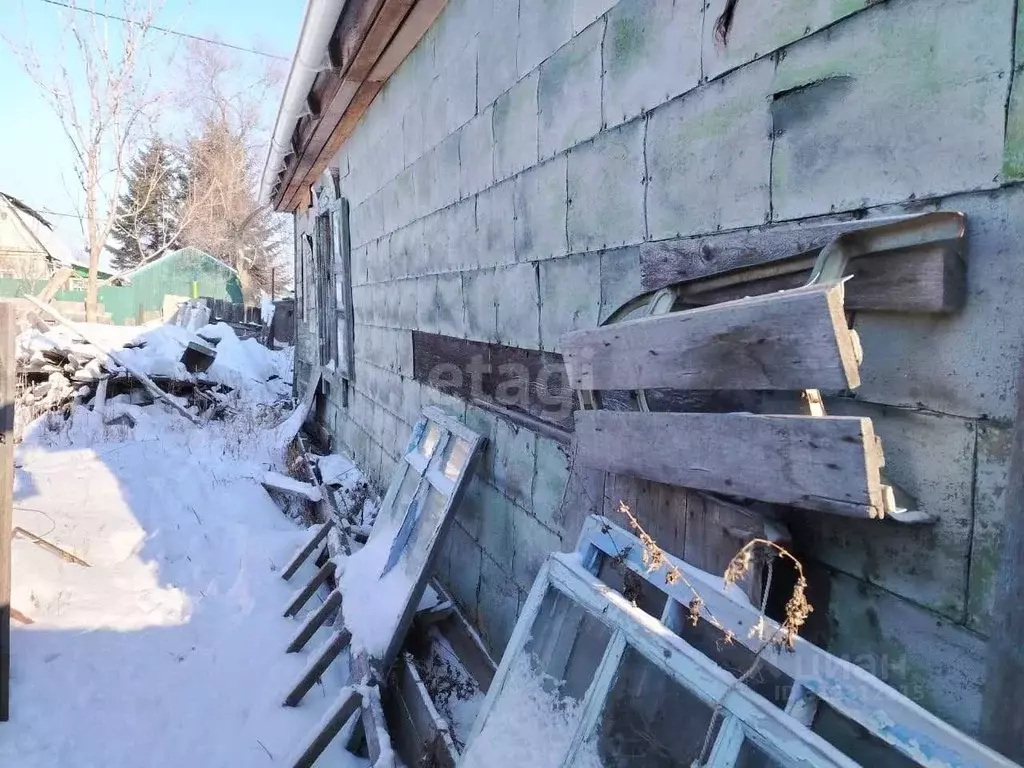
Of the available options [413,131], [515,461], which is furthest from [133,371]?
[515,461]

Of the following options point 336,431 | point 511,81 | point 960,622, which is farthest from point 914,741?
point 336,431

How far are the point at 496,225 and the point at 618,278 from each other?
3.31 ft

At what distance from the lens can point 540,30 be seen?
2.44m

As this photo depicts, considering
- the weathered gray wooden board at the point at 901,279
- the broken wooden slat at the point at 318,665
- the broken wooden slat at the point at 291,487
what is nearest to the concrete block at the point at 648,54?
the weathered gray wooden board at the point at 901,279

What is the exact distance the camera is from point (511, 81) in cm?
269

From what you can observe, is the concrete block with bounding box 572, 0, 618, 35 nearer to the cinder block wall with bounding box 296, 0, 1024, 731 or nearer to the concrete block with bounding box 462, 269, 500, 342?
the cinder block wall with bounding box 296, 0, 1024, 731

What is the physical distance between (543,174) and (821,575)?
1732 millimetres

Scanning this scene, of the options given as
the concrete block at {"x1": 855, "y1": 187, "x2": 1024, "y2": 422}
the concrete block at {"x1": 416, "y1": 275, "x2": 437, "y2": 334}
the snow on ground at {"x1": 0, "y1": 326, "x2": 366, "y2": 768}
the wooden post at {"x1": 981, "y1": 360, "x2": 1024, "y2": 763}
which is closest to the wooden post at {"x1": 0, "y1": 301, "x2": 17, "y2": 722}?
the snow on ground at {"x1": 0, "y1": 326, "x2": 366, "y2": 768}

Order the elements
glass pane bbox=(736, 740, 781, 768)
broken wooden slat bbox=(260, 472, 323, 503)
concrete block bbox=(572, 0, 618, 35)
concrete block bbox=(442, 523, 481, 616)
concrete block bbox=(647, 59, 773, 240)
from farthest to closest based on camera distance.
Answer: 1. broken wooden slat bbox=(260, 472, 323, 503)
2. concrete block bbox=(442, 523, 481, 616)
3. concrete block bbox=(572, 0, 618, 35)
4. concrete block bbox=(647, 59, 773, 240)
5. glass pane bbox=(736, 740, 781, 768)

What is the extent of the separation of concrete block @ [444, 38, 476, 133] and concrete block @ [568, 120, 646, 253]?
1.13m

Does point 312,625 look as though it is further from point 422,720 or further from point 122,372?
point 122,372

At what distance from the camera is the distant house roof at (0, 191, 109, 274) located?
2927cm

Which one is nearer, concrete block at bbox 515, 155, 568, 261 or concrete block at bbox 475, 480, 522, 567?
concrete block at bbox 515, 155, 568, 261

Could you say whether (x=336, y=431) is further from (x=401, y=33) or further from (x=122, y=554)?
(x=401, y=33)
